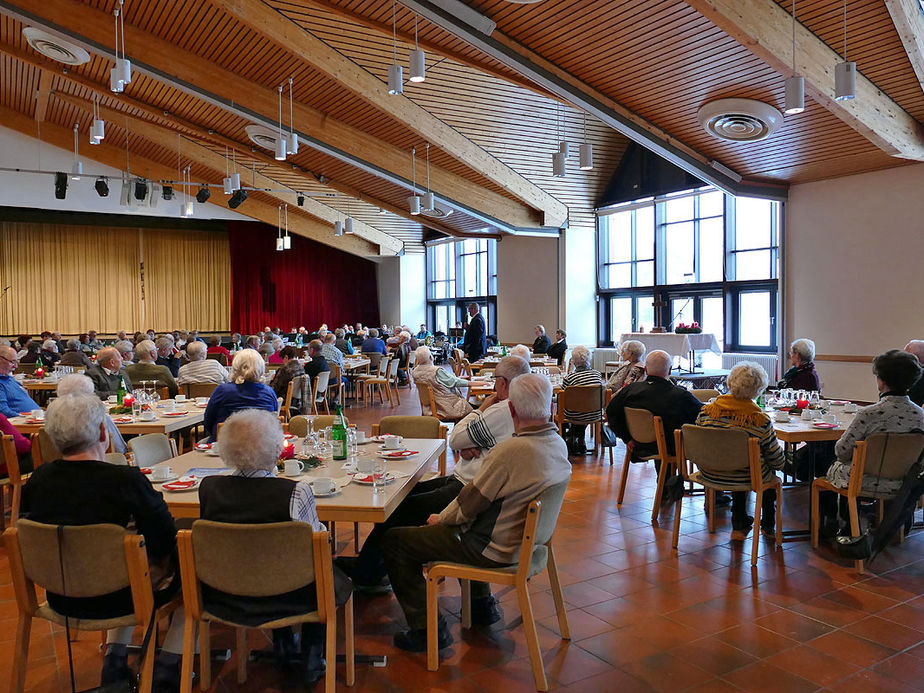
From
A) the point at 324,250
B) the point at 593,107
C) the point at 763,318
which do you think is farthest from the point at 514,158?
the point at 324,250

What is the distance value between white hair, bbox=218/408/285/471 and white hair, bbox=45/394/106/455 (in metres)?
0.47

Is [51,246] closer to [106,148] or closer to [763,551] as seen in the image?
[106,148]

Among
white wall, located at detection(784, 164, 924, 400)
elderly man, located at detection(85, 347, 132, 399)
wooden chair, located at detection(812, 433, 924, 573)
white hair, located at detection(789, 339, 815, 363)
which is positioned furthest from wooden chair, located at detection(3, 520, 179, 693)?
white wall, located at detection(784, 164, 924, 400)

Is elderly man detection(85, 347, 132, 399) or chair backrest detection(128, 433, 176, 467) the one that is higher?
elderly man detection(85, 347, 132, 399)

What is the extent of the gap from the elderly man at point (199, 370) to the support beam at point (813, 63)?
5.57 metres

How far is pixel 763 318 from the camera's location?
470 inches

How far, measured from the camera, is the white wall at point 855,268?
938cm

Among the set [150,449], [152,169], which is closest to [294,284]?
[152,169]

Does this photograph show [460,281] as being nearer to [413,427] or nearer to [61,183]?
[61,183]

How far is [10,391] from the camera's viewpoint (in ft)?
18.2

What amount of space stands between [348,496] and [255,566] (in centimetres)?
64

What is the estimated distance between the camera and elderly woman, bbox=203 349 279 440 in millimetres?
4879

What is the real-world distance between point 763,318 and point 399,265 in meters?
11.3

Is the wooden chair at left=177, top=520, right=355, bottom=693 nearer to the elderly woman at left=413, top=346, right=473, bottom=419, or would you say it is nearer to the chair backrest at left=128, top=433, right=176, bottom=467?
the chair backrest at left=128, top=433, right=176, bottom=467
